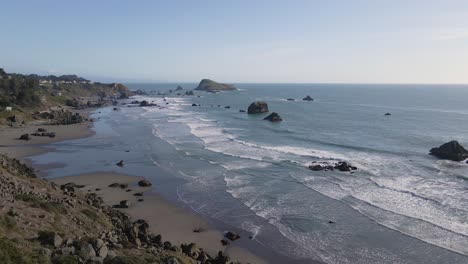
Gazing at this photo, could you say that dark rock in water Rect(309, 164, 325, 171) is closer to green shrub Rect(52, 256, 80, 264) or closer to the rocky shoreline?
the rocky shoreline

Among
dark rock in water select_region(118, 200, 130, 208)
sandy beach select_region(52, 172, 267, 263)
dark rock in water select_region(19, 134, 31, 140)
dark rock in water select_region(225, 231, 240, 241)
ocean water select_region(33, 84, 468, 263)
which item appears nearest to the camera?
sandy beach select_region(52, 172, 267, 263)

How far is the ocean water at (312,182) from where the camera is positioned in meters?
26.9

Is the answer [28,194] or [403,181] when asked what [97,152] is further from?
[403,181]

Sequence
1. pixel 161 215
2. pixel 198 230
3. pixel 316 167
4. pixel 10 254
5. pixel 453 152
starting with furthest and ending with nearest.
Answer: pixel 453 152
pixel 316 167
pixel 161 215
pixel 198 230
pixel 10 254

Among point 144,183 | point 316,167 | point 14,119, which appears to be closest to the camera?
point 144,183

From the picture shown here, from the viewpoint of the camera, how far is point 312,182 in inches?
1592

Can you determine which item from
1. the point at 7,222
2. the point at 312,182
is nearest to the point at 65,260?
the point at 7,222

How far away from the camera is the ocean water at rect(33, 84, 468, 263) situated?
26.9m

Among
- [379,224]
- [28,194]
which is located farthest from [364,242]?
[28,194]

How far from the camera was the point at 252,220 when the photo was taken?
30.5 metres

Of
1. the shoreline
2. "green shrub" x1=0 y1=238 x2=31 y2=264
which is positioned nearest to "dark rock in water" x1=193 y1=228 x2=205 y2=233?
the shoreline

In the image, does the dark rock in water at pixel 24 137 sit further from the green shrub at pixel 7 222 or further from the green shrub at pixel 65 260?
the green shrub at pixel 65 260

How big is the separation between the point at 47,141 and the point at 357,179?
46.0 meters

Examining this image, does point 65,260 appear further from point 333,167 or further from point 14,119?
point 14,119
